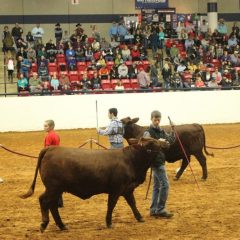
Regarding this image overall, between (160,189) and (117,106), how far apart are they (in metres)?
14.3

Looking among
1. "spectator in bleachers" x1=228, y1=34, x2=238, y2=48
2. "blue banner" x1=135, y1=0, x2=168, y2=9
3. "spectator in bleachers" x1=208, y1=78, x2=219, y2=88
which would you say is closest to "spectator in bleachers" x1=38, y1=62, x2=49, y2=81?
"spectator in bleachers" x1=208, y1=78, x2=219, y2=88

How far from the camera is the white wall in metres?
24.6

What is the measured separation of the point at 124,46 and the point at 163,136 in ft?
71.1

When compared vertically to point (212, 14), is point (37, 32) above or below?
below

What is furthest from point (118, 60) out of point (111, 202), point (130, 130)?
point (111, 202)

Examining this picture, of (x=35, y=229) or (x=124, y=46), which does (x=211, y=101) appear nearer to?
(x=124, y=46)

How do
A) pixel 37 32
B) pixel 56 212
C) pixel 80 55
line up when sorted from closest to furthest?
pixel 56 212 → pixel 80 55 → pixel 37 32

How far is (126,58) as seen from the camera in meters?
31.9

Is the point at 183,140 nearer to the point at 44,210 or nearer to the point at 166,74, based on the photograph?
the point at 44,210

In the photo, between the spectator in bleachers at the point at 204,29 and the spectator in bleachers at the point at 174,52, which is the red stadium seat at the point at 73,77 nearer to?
the spectator in bleachers at the point at 174,52

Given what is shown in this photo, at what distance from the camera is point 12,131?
24.6 metres

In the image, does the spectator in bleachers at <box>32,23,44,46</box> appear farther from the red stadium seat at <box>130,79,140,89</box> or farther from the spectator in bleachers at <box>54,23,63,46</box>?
the red stadium seat at <box>130,79,140,89</box>

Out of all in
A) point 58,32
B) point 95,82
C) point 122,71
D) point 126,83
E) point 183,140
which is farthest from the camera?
point 58,32

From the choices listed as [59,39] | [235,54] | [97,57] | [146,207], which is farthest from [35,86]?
[146,207]
